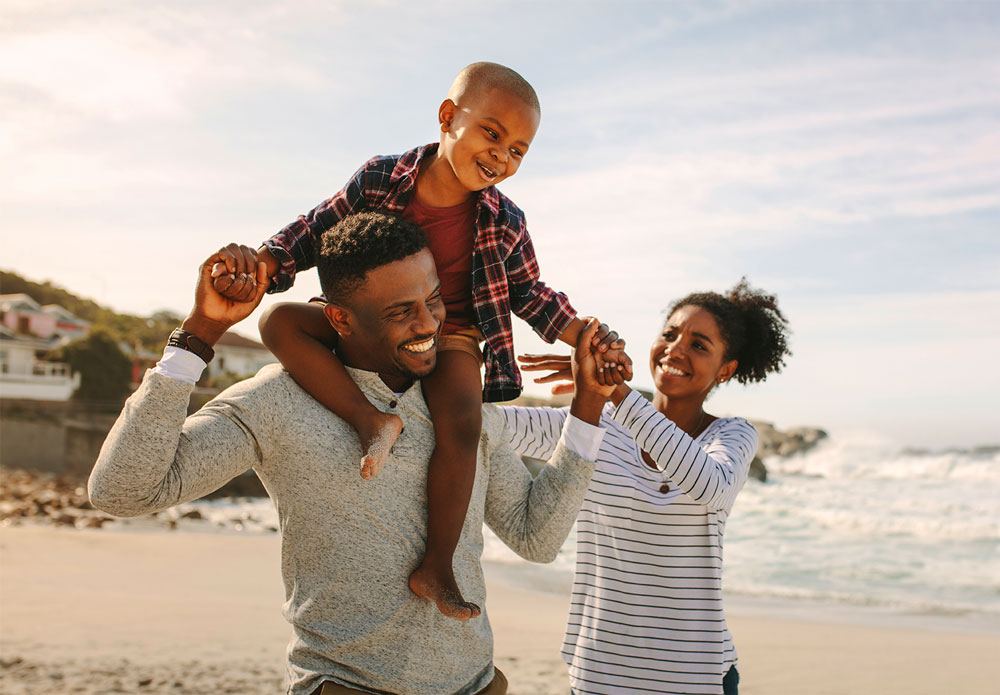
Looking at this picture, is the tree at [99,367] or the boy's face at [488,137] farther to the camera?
the tree at [99,367]

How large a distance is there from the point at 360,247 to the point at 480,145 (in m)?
0.54

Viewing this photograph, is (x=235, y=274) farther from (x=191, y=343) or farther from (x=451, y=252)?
(x=451, y=252)

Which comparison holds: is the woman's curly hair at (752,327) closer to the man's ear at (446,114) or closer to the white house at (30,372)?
the man's ear at (446,114)

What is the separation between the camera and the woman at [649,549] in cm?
262

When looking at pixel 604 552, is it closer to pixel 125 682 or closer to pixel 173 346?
pixel 173 346

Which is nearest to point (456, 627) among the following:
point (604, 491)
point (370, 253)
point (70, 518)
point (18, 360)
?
point (370, 253)

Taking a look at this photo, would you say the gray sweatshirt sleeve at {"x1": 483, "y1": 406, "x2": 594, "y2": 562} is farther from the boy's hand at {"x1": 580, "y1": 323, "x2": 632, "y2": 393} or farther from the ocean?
the ocean

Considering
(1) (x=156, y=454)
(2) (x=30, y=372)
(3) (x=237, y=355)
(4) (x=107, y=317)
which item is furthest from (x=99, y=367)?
(1) (x=156, y=454)

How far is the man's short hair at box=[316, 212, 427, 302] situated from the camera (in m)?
1.95

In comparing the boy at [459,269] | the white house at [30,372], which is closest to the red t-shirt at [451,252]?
the boy at [459,269]

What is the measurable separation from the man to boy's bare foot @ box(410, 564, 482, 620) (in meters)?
0.04

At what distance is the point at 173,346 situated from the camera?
68.5 inches

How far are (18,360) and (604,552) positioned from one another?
34.0 metres

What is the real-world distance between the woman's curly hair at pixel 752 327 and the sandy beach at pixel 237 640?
4245 millimetres
